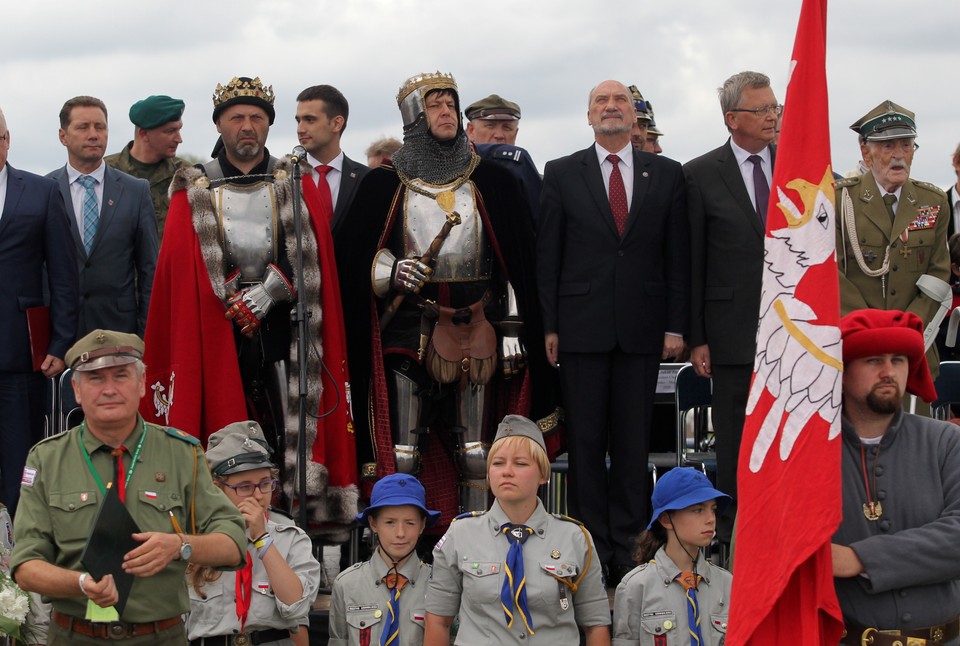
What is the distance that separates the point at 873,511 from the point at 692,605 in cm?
124

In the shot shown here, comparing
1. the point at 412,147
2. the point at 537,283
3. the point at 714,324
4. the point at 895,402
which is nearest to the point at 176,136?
the point at 412,147

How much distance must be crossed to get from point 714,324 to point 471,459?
1.33 metres

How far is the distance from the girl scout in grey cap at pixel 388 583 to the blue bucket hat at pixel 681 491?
0.98 meters

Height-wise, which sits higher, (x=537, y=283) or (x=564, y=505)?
(x=537, y=283)

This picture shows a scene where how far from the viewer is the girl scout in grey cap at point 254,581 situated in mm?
5680

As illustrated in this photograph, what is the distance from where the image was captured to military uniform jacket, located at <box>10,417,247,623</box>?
4.70 metres

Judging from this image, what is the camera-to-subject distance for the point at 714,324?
6965 millimetres

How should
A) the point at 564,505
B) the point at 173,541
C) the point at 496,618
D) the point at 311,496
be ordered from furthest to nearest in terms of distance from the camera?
1. the point at 564,505
2. the point at 311,496
3. the point at 496,618
4. the point at 173,541

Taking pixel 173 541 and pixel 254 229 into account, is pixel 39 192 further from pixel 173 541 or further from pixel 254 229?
pixel 173 541

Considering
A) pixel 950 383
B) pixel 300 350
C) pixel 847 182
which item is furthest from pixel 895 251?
pixel 300 350

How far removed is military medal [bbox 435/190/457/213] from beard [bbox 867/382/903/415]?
290 cm

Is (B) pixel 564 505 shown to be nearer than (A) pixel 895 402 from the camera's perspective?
No

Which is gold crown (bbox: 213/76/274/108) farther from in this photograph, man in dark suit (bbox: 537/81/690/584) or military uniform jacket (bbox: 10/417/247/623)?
military uniform jacket (bbox: 10/417/247/623)

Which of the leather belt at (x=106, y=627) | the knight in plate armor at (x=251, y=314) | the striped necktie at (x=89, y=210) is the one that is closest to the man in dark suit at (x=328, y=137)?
the knight in plate armor at (x=251, y=314)
